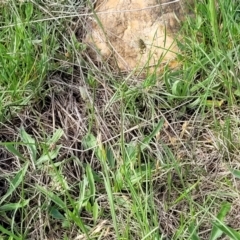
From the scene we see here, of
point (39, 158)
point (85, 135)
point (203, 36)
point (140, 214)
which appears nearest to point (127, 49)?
point (203, 36)

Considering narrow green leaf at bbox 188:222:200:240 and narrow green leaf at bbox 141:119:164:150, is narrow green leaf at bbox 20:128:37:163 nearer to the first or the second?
narrow green leaf at bbox 141:119:164:150

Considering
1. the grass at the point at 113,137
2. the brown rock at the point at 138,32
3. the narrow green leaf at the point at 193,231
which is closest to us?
the narrow green leaf at the point at 193,231

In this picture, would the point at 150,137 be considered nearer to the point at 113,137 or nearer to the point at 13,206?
the point at 113,137

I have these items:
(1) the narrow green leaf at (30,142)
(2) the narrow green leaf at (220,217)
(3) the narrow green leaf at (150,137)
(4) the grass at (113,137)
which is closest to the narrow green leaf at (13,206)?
(4) the grass at (113,137)

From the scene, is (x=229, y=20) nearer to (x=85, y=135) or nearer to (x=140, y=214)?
(x=85, y=135)

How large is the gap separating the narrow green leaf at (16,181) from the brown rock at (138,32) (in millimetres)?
456

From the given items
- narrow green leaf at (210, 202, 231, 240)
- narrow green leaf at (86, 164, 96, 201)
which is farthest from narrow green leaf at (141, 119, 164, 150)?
narrow green leaf at (210, 202, 231, 240)

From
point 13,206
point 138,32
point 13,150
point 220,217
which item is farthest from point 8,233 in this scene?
point 138,32

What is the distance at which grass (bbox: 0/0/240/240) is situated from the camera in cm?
138

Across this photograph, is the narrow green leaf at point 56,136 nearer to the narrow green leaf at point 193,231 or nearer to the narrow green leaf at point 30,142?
the narrow green leaf at point 30,142

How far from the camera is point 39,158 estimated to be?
150 cm

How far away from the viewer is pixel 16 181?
4.72ft

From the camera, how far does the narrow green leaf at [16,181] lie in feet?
4.66

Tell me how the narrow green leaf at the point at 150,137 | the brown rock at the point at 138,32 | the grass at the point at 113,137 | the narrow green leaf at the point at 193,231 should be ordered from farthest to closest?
1. the brown rock at the point at 138,32
2. the narrow green leaf at the point at 150,137
3. the grass at the point at 113,137
4. the narrow green leaf at the point at 193,231
